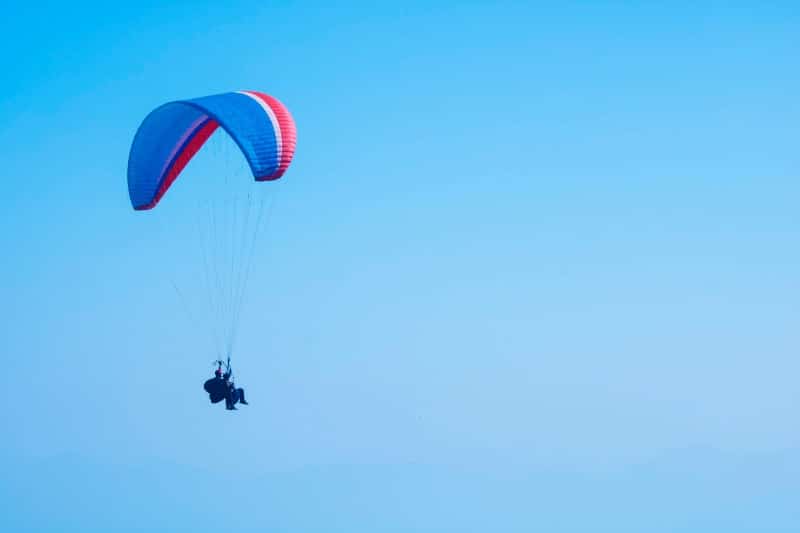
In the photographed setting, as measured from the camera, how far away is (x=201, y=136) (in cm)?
4216

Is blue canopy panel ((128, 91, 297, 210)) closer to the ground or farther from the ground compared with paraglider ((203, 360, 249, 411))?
farther from the ground

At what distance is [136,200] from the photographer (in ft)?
138

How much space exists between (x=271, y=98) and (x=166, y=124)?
3182mm

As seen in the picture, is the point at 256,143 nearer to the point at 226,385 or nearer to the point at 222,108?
the point at 222,108

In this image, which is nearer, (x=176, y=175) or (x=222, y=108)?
(x=222, y=108)

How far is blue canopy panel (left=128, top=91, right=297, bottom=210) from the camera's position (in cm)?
3809

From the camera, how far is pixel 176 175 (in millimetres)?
42562

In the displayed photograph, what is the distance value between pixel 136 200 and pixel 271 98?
5.25 m

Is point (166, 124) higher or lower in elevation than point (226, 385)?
higher

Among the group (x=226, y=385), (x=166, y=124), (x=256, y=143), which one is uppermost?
(x=166, y=124)

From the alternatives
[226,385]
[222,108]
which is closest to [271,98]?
[222,108]

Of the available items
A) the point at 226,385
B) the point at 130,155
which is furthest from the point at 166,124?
the point at 226,385

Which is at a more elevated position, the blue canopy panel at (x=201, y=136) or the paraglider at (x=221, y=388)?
the blue canopy panel at (x=201, y=136)

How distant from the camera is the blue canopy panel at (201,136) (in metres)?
38.1
